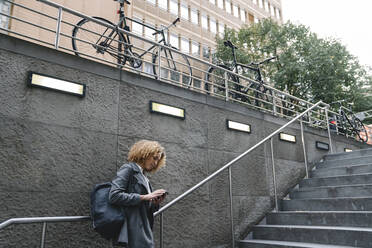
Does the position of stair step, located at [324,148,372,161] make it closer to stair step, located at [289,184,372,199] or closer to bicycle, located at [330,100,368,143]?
stair step, located at [289,184,372,199]

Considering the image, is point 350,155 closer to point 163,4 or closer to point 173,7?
point 163,4

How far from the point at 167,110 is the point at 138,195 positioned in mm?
2617

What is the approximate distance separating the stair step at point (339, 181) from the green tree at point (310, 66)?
10.5m

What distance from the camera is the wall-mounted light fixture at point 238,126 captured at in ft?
19.6

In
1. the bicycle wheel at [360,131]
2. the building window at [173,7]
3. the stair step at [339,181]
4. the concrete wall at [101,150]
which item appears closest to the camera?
the concrete wall at [101,150]

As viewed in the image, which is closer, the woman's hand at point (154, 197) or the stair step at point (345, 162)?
the woman's hand at point (154, 197)

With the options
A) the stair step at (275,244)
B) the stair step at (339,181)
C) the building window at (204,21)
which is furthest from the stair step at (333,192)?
the building window at (204,21)

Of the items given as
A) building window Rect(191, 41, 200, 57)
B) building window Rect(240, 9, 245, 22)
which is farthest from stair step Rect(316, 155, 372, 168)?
building window Rect(240, 9, 245, 22)

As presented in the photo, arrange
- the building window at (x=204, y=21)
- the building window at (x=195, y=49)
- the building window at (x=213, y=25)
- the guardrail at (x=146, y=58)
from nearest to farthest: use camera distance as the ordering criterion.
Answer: the guardrail at (x=146, y=58)
the building window at (x=195, y=49)
the building window at (x=204, y=21)
the building window at (x=213, y=25)

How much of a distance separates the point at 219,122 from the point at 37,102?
320 cm

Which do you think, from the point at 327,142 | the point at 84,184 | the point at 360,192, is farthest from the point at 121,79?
the point at 327,142

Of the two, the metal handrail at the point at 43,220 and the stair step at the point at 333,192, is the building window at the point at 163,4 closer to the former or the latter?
the stair step at the point at 333,192

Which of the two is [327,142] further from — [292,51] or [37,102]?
[292,51]

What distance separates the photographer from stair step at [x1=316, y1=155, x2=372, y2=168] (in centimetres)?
630
